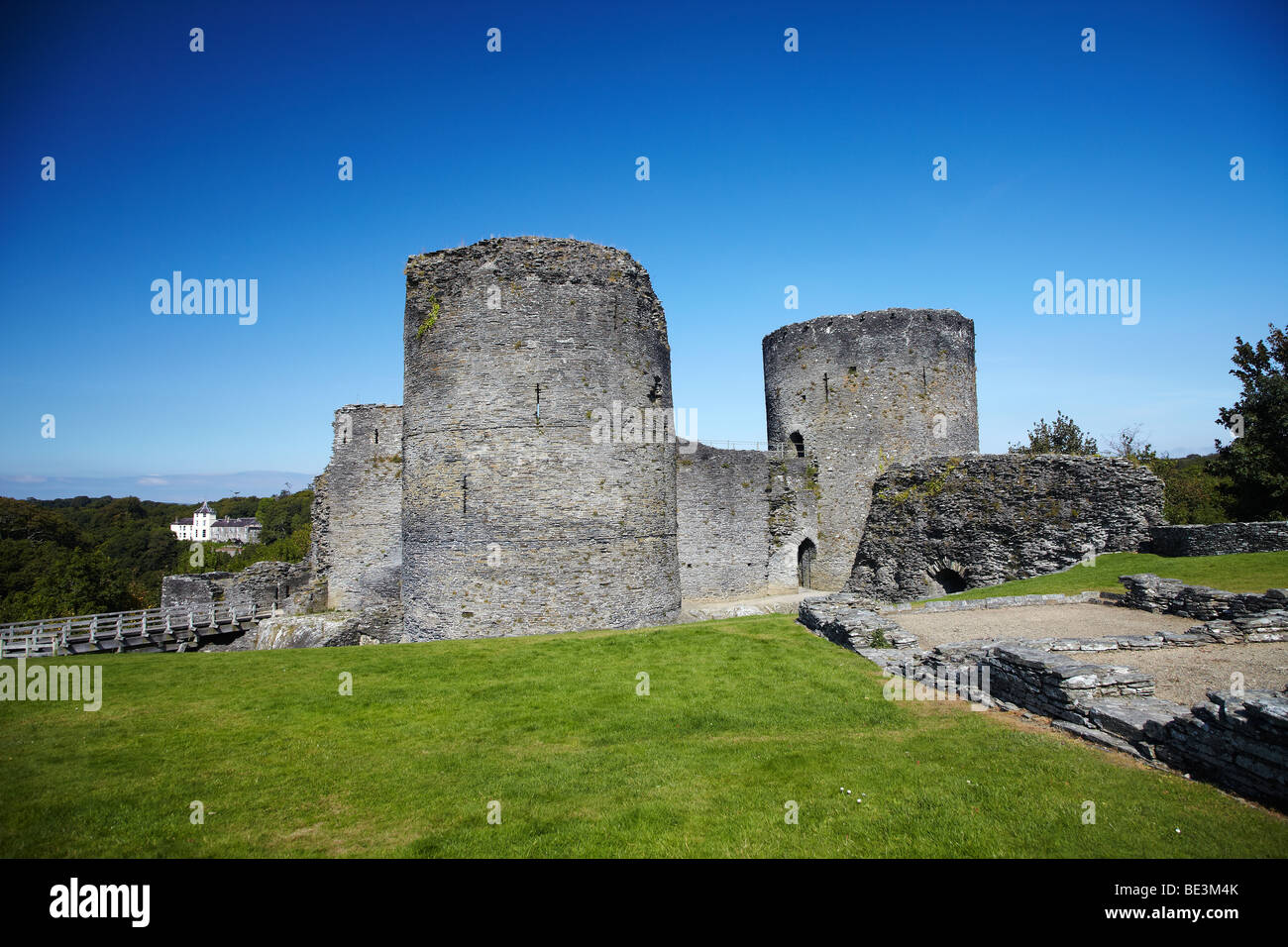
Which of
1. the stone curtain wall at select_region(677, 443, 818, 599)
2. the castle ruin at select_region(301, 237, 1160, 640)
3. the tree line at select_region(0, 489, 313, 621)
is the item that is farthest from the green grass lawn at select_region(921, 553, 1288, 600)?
the tree line at select_region(0, 489, 313, 621)

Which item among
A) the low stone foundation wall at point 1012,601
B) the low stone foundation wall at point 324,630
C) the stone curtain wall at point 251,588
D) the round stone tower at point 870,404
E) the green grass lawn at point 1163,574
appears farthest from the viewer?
the round stone tower at point 870,404

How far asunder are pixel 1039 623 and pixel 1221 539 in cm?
889

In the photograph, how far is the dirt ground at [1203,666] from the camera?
28.9ft

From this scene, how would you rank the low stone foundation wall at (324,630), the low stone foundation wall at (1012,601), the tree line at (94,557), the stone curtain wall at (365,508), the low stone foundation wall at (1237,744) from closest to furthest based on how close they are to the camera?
the low stone foundation wall at (1237,744) < the low stone foundation wall at (1012,601) < the low stone foundation wall at (324,630) < the stone curtain wall at (365,508) < the tree line at (94,557)

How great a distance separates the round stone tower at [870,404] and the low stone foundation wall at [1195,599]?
1353cm

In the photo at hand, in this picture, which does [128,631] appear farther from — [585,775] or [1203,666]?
[1203,666]

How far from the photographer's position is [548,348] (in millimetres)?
17875

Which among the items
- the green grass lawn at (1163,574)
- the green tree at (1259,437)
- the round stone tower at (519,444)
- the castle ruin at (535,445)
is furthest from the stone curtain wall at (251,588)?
the green tree at (1259,437)

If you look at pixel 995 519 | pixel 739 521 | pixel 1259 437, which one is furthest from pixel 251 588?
pixel 1259 437

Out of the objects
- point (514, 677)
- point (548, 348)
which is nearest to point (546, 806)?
point (514, 677)

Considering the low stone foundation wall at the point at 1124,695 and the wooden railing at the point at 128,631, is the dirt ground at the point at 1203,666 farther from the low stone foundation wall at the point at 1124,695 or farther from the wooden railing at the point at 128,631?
the wooden railing at the point at 128,631

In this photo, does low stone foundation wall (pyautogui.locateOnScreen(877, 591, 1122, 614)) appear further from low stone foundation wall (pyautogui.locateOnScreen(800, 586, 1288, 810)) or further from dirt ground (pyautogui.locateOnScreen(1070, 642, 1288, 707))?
dirt ground (pyautogui.locateOnScreen(1070, 642, 1288, 707))
